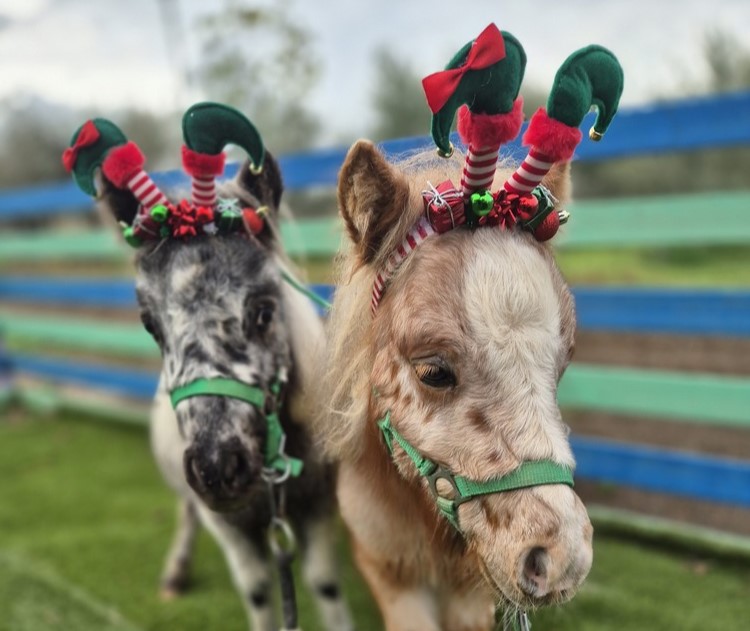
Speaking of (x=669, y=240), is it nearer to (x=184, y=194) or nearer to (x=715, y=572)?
(x=715, y=572)

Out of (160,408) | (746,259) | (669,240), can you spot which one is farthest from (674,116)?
(746,259)

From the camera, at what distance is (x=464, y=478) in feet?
4.86

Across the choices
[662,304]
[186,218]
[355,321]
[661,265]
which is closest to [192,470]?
[355,321]

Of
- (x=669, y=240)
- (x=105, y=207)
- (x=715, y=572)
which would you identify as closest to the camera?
(x=105, y=207)

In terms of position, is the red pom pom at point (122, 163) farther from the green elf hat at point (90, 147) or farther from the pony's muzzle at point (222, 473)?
the pony's muzzle at point (222, 473)

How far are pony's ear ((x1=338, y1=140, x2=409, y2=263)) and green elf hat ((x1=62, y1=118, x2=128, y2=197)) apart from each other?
2.93ft

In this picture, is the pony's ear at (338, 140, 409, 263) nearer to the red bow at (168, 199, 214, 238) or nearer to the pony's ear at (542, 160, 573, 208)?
the pony's ear at (542, 160, 573, 208)

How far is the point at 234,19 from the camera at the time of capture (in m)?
13.9

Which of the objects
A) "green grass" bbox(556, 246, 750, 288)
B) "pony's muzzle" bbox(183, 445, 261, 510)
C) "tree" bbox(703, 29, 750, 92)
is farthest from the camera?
"tree" bbox(703, 29, 750, 92)

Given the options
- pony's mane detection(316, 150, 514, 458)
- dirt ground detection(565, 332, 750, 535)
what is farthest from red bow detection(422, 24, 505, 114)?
dirt ground detection(565, 332, 750, 535)

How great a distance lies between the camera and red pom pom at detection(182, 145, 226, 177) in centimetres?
201

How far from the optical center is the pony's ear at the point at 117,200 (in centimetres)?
220

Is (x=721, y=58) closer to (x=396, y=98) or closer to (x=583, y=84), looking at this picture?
(x=396, y=98)

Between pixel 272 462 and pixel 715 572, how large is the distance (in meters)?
2.43
